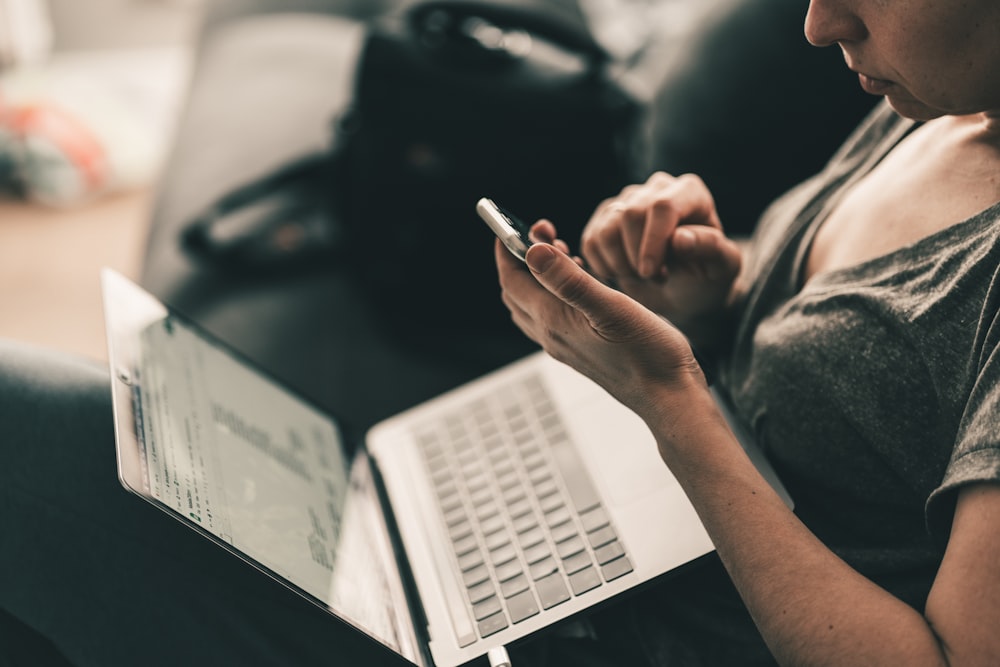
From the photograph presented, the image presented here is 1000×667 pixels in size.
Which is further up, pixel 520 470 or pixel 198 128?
pixel 198 128

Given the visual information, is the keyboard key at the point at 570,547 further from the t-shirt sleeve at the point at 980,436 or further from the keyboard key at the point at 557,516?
the t-shirt sleeve at the point at 980,436

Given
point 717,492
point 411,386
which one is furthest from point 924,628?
point 411,386

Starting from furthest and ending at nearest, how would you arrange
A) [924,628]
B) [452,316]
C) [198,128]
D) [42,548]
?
1. [198,128]
2. [452,316]
3. [42,548]
4. [924,628]

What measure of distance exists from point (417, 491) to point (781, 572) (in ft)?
1.32

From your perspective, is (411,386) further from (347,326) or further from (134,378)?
(134,378)

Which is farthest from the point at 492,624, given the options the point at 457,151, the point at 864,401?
the point at 457,151

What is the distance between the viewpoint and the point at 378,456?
944 mm

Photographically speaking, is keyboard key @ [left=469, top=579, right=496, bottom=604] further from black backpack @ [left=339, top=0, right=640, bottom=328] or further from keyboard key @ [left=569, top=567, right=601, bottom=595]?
black backpack @ [left=339, top=0, right=640, bottom=328]

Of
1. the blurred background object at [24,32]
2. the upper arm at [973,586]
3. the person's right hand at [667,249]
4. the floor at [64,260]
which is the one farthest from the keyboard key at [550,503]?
the blurred background object at [24,32]

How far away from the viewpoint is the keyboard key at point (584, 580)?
0.72 metres

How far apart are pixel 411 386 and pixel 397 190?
11.3 inches

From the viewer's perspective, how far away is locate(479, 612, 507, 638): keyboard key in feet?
2.35

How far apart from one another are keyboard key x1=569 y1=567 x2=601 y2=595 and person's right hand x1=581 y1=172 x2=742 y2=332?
0.93 ft

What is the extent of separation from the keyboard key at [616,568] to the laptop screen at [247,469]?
0.58 ft
